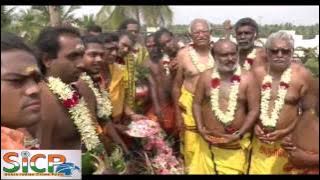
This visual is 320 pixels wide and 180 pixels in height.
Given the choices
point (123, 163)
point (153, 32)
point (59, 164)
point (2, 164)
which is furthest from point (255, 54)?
point (2, 164)

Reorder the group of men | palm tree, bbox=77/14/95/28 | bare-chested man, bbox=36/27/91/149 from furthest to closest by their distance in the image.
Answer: palm tree, bbox=77/14/95/28, the group of men, bare-chested man, bbox=36/27/91/149

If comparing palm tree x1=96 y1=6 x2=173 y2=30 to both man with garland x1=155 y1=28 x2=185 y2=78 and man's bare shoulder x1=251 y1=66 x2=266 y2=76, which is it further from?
man's bare shoulder x1=251 y1=66 x2=266 y2=76

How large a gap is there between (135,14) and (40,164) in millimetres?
1328

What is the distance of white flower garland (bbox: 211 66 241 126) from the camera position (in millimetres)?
5023

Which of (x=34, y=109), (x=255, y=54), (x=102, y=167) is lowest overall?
(x=102, y=167)

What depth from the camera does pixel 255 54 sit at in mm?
5062

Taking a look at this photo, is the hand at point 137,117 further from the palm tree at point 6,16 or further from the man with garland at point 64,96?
the palm tree at point 6,16

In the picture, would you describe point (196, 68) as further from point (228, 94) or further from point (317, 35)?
point (317, 35)

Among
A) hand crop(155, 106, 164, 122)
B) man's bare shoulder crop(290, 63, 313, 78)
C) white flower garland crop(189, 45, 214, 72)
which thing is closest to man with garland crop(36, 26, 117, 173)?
hand crop(155, 106, 164, 122)

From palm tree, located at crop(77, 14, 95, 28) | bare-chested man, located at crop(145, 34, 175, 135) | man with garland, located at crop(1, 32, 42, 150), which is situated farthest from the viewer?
bare-chested man, located at crop(145, 34, 175, 135)

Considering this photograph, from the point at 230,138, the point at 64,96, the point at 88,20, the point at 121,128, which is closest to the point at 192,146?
the point at 230,138

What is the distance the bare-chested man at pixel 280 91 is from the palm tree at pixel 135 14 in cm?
79

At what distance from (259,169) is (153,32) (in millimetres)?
1326

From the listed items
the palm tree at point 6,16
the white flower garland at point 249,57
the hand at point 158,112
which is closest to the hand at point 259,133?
the white flower garland at point 249,57
